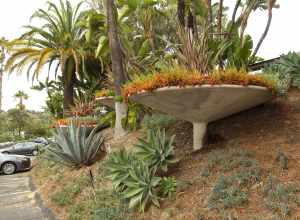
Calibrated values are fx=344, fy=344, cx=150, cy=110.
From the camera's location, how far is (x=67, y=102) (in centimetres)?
1922

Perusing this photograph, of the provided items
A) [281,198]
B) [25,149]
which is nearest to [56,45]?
[25,149]

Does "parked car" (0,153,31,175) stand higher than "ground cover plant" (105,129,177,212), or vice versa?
"ground cover plant" (105,129,177,212)

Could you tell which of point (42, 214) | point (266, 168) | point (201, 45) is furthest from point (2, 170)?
point (266, 168)

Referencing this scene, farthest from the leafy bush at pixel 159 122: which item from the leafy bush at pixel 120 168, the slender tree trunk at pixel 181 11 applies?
the slender tree trunk at pixel 181 11

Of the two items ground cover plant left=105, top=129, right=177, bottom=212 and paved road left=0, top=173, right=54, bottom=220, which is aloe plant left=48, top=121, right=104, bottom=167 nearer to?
paved road left=0, top=173, right=54, bottom=220

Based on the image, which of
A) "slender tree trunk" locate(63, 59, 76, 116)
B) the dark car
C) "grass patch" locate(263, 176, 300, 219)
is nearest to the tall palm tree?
"slender tree trunk" locate(63, 59, 76, 116)

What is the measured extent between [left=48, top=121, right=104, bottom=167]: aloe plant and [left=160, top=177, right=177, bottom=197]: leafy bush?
4264 mm

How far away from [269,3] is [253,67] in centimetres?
186

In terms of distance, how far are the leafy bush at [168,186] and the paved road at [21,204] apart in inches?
110

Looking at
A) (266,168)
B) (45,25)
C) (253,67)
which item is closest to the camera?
(266,168)

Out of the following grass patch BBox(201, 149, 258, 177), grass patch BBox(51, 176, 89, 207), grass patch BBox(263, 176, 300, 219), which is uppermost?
grass patch BBox(201, 149, 258, 177)

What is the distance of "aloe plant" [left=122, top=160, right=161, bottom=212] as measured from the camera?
18.3 feet

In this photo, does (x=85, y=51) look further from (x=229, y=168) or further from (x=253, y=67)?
(x=229, y=168)

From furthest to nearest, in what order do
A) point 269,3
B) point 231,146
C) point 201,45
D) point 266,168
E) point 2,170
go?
1. point 2,170
2. point 269,3
3. point 201,45
4. point 231,146
5. point 266,168
